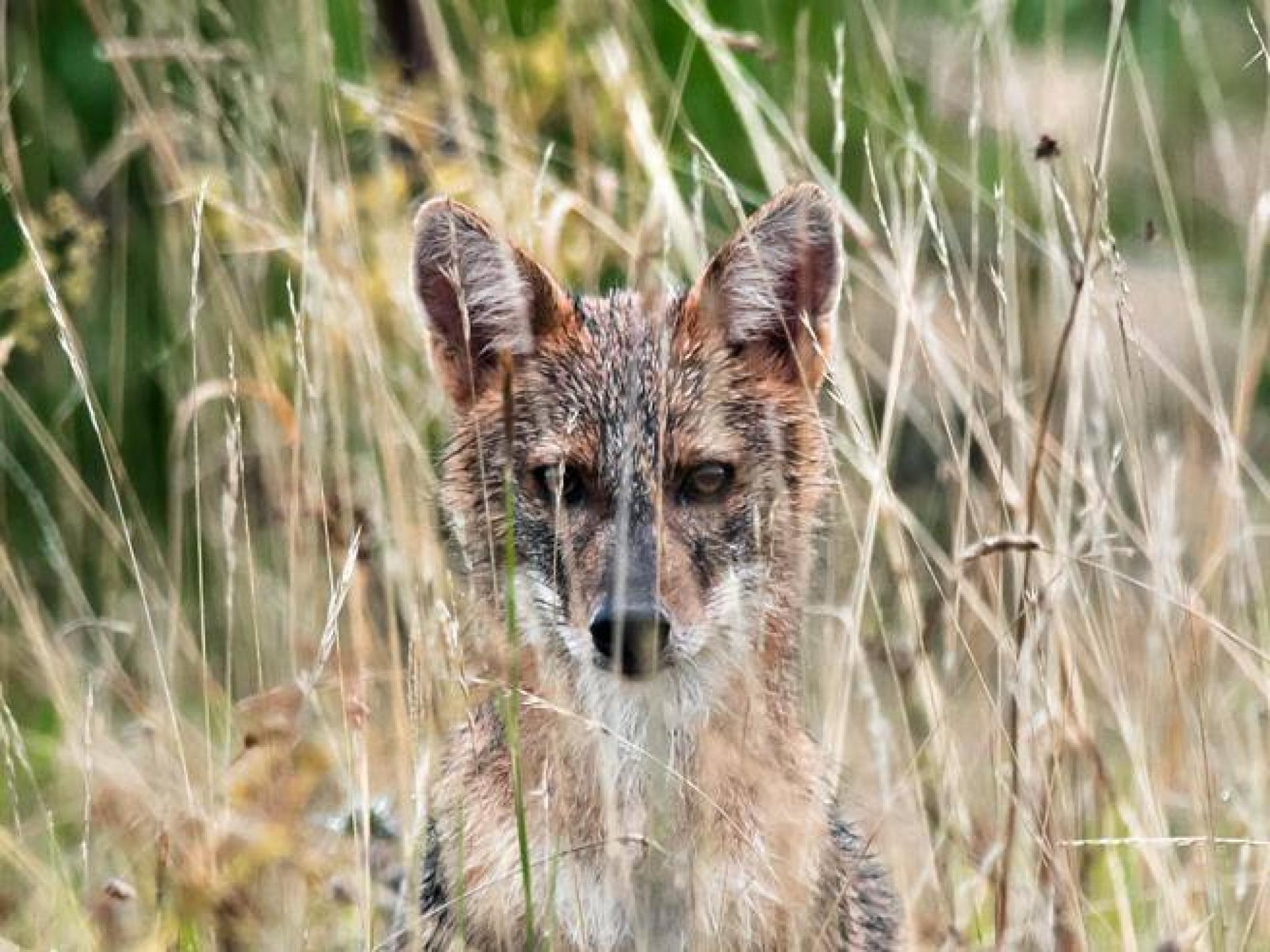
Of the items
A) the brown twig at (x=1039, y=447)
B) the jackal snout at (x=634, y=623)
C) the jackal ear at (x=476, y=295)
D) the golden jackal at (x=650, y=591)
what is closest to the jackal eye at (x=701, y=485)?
the golden jackal at (x=650, y=591)

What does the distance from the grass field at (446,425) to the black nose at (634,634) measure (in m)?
0.26

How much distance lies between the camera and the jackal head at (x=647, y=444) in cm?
422

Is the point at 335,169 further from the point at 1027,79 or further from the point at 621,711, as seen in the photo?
the point at 1027,79

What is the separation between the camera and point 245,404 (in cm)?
649

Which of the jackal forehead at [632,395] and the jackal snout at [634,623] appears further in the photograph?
the jackal forehead at [632,395]

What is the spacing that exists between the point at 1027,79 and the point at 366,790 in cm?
441

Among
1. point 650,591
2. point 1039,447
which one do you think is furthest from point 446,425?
point 1039,447

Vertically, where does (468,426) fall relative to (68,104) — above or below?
below

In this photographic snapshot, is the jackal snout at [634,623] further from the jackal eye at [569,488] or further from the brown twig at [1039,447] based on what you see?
the brown twig at [1039,447]

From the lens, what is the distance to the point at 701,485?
4453 millimetres

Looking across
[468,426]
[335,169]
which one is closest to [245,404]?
[335,169]

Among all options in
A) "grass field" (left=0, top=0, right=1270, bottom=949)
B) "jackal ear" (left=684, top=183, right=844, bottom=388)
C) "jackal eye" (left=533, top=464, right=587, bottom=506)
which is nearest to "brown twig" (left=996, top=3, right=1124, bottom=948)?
"grass field" (left=0, top=0, right=1270, bottom=949)

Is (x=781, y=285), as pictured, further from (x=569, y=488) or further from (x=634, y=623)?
(x=634, y=623)

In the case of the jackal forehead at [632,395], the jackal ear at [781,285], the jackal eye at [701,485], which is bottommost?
the jackal eye at [701,485]
